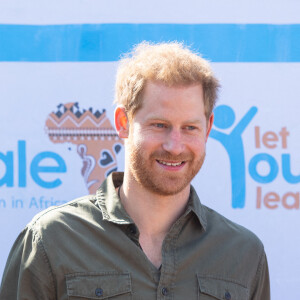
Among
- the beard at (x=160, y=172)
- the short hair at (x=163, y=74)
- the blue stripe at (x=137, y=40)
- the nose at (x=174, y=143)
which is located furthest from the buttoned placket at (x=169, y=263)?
the blue stripe at (x=137, y=40)

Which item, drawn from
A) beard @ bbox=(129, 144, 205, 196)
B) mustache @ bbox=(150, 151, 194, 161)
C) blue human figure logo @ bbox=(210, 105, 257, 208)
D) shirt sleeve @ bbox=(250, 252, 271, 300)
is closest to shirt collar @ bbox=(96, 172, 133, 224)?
beard @ bbox=(129, 144, 205, 196)

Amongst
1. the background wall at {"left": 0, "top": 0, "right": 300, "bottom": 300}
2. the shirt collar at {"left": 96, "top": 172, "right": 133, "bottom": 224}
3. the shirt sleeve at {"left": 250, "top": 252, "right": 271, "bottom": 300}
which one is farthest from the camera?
the background wall at {"left": 0, "top": 0, "right": 300, "bottom": 300}

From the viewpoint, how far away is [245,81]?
9.53 feet

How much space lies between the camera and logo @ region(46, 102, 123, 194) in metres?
2.84

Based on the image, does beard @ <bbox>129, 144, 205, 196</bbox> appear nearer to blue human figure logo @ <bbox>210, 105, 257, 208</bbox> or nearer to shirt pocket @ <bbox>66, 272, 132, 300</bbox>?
shirt pocket @ <bbox>66, 272, 132, 300</bbox>

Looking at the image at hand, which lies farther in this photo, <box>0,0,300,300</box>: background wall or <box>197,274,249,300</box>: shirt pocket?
<box>0,0,300,300</box>: background wall

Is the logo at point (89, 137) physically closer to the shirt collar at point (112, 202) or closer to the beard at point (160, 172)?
the shirt collar at point (112, 202)

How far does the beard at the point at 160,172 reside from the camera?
182cm

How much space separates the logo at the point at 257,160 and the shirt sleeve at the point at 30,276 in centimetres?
129

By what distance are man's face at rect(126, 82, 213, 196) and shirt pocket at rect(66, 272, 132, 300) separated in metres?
0.29

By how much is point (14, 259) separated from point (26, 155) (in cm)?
107

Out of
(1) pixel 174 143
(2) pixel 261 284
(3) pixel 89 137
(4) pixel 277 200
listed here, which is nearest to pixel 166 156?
(1) pixel 174 143

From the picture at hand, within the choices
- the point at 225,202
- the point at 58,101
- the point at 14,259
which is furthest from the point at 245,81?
the point at 14,259

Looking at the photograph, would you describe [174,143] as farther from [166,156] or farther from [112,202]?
[112,202]
